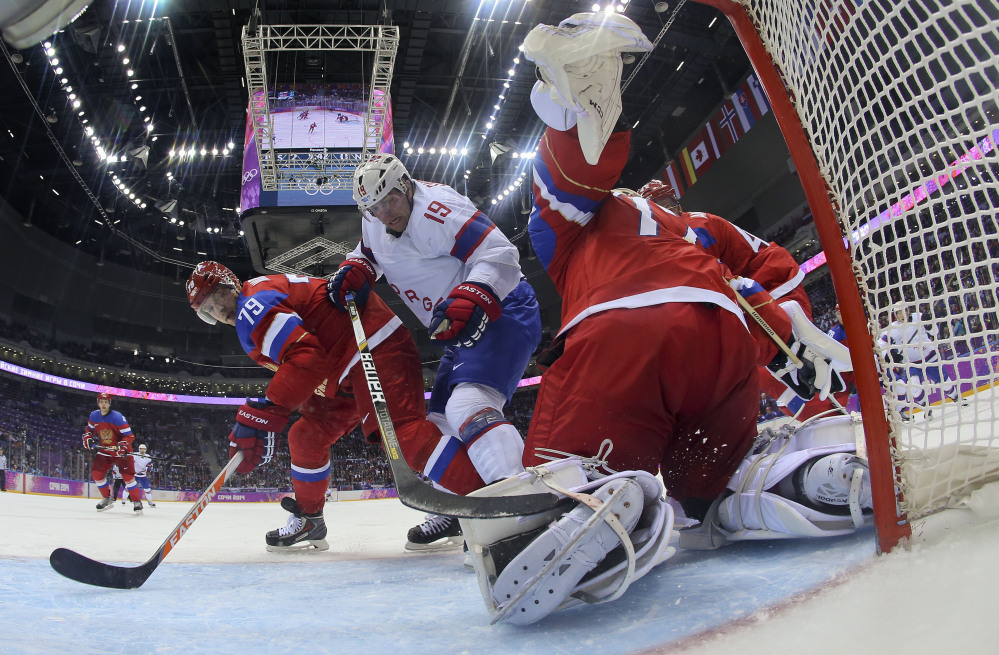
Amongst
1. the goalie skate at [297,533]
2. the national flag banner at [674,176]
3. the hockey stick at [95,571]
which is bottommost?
the goalie skate at [297,533]

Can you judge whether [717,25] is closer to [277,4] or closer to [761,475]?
[277,4]

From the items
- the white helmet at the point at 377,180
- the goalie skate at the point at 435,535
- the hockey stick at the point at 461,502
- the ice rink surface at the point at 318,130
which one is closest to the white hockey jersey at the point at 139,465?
the ice rink surface at the point at 318,130

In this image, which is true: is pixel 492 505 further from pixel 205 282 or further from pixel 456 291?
pixel 205 282

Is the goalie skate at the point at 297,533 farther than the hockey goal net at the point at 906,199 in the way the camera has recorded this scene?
Yes

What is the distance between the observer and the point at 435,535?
2582 millimetres

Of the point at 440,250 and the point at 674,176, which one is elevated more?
the point at 674,176

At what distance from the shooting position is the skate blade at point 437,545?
99.8 inches

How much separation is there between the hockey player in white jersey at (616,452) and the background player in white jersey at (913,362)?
22 cm

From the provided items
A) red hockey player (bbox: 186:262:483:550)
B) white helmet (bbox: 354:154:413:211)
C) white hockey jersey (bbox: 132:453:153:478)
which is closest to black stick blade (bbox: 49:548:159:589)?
red hockey player (bbox: 186:262:483:550)

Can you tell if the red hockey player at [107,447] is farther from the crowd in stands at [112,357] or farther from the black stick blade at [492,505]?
the crowd in stands at [112,357]

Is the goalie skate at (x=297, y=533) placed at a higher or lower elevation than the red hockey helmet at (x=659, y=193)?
lower

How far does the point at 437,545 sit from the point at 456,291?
1338 millimetres

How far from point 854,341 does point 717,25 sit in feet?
38.6

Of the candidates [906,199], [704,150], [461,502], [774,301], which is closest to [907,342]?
[906,199]
